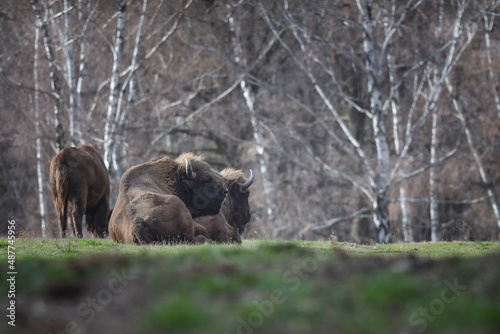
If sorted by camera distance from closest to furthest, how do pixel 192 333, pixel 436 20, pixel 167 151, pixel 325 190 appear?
pixel 192 333 < pixel 436 20 < pixel 167 151 < pixel 325 190

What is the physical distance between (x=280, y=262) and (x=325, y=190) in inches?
1122

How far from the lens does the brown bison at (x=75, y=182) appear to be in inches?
623

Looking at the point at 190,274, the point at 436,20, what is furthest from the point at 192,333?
the point at 436,20

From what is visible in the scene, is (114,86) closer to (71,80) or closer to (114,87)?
(114,87)

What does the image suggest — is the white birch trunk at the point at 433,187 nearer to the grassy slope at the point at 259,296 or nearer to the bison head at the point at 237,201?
the bison head at the point at 237,201

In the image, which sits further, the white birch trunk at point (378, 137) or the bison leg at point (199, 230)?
the white birch trunk at point (378, 137)

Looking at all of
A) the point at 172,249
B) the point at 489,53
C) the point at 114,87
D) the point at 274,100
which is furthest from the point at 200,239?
the point at 274,100

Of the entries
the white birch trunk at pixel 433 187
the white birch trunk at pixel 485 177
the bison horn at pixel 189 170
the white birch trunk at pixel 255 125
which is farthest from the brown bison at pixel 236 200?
the white birch trunk at pixel 485 177

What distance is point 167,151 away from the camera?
32.4m

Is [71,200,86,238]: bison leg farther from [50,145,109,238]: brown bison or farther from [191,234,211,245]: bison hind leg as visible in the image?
[191,234,211,245]: bison hind leg

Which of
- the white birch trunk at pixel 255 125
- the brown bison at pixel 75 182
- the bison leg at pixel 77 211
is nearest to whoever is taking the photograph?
the brown bison at pixel 75 182

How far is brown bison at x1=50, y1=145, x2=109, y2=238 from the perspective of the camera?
51.9ft

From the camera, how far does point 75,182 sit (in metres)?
16.0

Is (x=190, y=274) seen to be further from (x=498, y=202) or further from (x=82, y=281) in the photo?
(x=498, y=202)
